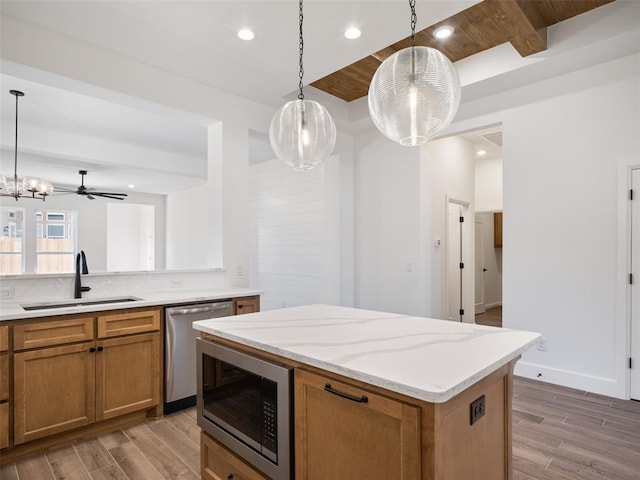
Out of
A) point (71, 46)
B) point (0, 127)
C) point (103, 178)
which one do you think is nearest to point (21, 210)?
point (103, 178)

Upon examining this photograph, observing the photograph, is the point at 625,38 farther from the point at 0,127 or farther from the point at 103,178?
the point at 103,178

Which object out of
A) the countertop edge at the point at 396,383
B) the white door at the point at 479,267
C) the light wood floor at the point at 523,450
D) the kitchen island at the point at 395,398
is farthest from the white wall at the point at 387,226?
the white door at the point at 479,267

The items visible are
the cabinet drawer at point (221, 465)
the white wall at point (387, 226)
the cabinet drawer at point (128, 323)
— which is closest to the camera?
the cabinet drawer at point (221, 465)

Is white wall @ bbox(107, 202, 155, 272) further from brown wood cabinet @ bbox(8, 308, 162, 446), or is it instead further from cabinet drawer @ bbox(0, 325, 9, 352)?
cabinet drawer @ bbox(0, 325, 9, 352)

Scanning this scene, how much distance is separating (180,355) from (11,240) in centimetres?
660

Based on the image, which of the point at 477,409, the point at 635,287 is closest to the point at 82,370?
the point at 477,409

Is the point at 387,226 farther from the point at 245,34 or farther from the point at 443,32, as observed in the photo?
the point at 245,34

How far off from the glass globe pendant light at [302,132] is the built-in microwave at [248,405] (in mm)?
1214

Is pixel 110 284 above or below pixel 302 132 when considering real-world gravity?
below

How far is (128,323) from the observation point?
2.70 metres

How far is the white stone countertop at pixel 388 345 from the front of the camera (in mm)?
1108

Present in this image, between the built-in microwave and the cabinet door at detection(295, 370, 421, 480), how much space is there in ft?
0.22

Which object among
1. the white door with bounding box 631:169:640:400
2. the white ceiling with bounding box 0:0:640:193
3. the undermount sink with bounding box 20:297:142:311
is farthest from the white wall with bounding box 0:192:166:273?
the white door with bounding box 631:169:640:400

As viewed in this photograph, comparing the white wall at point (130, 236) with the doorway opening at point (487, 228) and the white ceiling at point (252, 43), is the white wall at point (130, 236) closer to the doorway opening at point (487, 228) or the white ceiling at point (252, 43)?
the white ceiling at point (252, 43)
